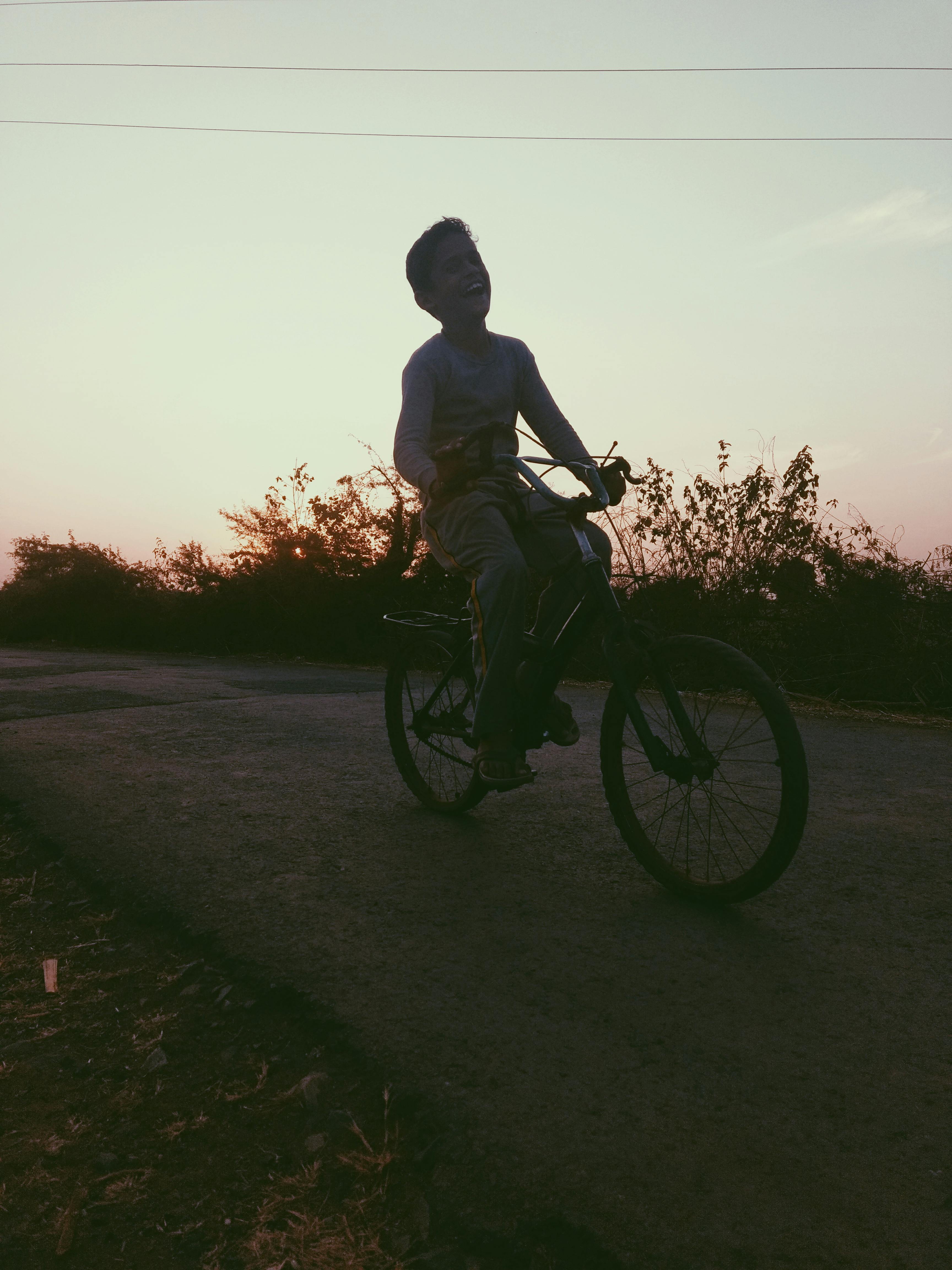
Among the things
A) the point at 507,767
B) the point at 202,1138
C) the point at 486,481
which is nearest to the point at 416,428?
the point at 486,481

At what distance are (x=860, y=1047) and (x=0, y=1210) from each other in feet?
5.05

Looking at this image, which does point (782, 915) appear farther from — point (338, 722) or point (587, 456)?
point (338, 722)

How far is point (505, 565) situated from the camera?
2.99m

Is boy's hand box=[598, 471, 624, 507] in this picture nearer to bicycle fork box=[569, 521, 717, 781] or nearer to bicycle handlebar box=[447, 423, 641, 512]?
bicycle handlebar box=[447, 423, 641, 512]

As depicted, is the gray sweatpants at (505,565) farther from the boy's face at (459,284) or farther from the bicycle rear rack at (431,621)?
the boy's face at (459,284)

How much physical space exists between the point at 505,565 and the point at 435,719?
93 cm

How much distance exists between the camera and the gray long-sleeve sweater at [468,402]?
3.35 metres

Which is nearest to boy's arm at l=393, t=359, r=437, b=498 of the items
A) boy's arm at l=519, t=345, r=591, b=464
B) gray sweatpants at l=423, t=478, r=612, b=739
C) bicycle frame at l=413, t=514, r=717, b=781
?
gray sweatpants at l=423, t=478, r=612, b=739

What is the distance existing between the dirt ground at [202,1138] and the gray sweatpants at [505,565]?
125cm

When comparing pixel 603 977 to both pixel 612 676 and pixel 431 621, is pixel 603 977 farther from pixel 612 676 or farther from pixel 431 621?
pixel 431 621

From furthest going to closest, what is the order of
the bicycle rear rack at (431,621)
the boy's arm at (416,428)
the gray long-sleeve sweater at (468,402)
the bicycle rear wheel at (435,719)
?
the bicycle rear rack at (431,621) → the bicycle rear wheel at (435,719) → the gray long-sleeve sweater at (468,402) → the boy's arm at (416,428)

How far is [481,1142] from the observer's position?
5.03ft

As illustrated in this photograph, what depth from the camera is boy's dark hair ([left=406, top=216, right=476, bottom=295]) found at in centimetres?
→ 367

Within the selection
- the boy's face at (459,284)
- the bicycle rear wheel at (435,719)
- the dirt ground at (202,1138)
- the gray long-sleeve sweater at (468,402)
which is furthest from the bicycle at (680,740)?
the dirt ground at (202,1138)
